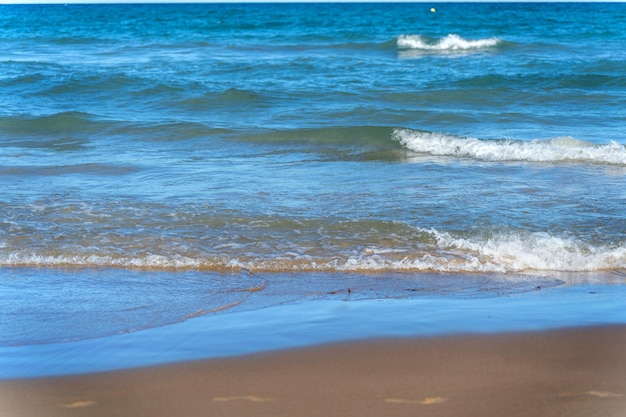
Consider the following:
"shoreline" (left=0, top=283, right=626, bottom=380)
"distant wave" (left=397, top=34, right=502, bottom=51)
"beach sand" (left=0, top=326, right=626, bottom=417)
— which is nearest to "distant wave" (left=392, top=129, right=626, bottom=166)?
"shoreline" (left=0, top=283, right=626, bottom=380)

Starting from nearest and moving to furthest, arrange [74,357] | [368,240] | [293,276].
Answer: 1. [74,357]
2. [293,276]
3. [368,240]

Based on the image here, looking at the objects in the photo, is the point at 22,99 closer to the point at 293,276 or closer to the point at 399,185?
the point at 399,185

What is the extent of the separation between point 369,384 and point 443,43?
26.6 meters

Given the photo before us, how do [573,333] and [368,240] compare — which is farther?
[368,240]

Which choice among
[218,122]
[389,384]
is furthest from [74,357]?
[218,122]

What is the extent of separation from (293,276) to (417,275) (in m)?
0.85

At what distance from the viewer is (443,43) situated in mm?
28891

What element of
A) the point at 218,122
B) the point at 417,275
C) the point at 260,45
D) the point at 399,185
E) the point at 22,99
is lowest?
the point at 417,275

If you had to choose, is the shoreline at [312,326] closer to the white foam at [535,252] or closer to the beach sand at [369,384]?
the beach sand at [369,384]

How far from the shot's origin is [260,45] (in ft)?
90.5

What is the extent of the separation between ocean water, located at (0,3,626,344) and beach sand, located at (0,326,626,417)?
2.81ft

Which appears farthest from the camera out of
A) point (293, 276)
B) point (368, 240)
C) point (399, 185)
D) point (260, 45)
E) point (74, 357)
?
point (260, 45)

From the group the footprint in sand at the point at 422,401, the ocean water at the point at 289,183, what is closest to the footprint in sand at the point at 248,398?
the footprint in sand at the point at 422,401

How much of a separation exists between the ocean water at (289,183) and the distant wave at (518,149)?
0.11 ft
